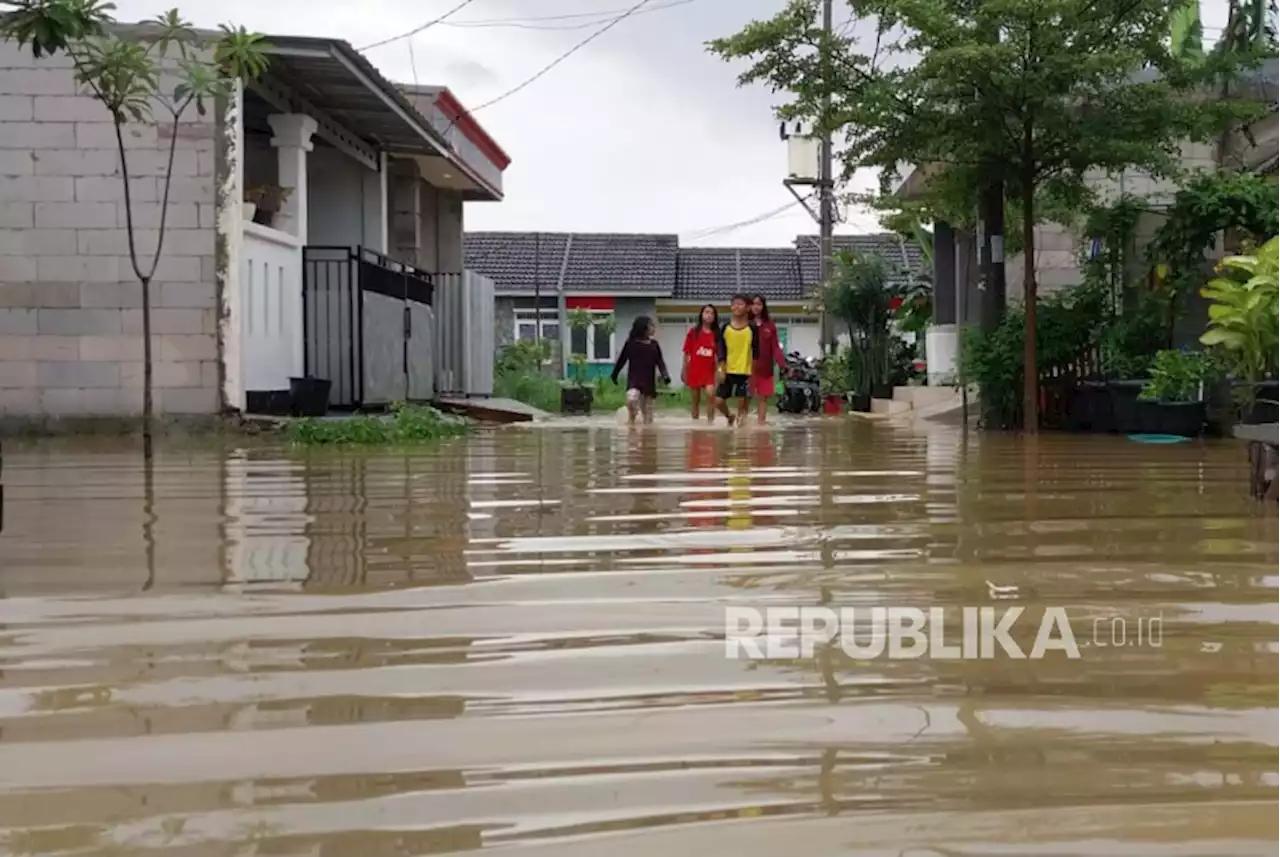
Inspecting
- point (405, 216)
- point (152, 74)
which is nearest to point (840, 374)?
point (405, 216)

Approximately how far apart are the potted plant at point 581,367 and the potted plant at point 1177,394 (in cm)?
1151

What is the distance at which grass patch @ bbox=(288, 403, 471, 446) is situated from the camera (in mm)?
10586

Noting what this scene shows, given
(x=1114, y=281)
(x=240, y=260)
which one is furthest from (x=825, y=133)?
(x=240, y=260)

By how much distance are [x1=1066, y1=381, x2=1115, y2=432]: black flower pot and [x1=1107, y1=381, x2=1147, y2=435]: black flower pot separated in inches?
3.2

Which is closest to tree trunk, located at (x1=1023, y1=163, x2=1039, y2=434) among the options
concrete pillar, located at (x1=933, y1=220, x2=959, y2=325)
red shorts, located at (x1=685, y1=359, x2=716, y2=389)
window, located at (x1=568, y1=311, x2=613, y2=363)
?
red shorts, located at (x1=685, y1=359, x2=716, y2=389)

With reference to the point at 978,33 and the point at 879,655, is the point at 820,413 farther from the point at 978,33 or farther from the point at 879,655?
the point at 879,655

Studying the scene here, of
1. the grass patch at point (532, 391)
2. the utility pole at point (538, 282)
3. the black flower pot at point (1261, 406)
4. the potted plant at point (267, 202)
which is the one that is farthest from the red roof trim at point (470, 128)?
the black flower pot at point (1261, 406)

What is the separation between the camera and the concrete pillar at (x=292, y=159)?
13555 millimetres

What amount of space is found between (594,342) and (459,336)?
1831 centimetres

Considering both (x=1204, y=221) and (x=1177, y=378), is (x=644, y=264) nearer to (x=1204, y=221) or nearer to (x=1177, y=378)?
(x=1204, y=221)

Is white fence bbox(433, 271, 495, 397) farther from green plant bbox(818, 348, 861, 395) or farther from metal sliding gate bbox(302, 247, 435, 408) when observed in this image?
green plant bbox(818, 348, 861, 395)

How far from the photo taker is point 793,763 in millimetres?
2055

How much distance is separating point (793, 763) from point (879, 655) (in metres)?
0.71

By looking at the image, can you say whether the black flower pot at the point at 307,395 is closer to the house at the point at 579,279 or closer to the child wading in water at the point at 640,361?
the child wading in water at the point at 640,361
